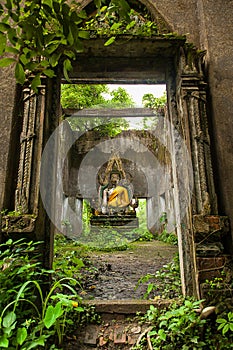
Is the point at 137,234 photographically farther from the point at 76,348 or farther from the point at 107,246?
the point at 76,348

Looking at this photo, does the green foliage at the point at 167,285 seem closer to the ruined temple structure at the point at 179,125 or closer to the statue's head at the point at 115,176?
the ruined temple structure at the point at 179,125

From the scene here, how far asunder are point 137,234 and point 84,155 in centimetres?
433

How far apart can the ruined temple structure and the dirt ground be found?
98cm

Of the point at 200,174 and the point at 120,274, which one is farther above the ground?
the point at 200,174

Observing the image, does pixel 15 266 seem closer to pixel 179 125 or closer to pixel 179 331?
pixel 179 331

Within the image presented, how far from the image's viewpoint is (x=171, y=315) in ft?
8.59

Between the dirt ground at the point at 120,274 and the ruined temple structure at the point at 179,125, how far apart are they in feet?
3.21

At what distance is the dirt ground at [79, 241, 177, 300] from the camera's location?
12.9 feet

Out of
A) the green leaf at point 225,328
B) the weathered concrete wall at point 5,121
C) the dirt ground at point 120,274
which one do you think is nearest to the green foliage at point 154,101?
the dirt ground at point 120,274

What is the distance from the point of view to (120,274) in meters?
4.93

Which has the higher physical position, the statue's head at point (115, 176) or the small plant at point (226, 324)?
the statue's head at point (115, 176)

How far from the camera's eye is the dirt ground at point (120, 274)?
154 inches

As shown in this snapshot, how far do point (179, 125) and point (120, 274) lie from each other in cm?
269

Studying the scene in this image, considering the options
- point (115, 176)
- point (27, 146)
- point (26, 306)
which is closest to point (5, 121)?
point (27, 146)
